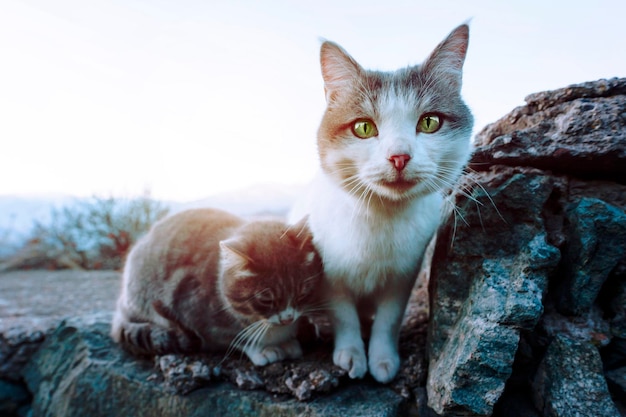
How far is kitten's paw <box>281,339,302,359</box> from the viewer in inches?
66.4

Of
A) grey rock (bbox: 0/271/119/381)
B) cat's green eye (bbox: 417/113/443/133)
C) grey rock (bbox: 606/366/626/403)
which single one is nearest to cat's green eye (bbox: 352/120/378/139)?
cat's green eye (bbox: 417/113/443/133)

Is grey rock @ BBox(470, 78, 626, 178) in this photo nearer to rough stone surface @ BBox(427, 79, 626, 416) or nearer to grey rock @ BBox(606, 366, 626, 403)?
rough stone surface @ BBox(427, 79, 626, 416)

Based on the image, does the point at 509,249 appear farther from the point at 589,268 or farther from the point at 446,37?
the point at 446,37

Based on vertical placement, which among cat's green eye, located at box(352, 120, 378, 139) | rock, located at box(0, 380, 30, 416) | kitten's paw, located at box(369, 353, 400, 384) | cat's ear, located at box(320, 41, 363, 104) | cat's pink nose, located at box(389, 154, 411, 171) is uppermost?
cat's ear, located at box(320, 41, 363, 104)

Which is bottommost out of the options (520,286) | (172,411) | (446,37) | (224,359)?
(172,411)

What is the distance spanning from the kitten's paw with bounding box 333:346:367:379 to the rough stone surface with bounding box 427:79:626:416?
0.83ft

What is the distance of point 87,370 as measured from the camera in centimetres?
185

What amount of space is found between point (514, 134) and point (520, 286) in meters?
0.56

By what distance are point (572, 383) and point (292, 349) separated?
1003 mm

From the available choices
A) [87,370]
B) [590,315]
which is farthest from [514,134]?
[87,370]

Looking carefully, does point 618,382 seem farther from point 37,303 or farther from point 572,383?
point 37,303

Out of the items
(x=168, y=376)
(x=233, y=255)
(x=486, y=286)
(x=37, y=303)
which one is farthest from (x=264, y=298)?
(x=37, y=303)

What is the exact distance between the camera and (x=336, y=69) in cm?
150

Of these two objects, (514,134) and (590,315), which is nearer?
(590,315)
